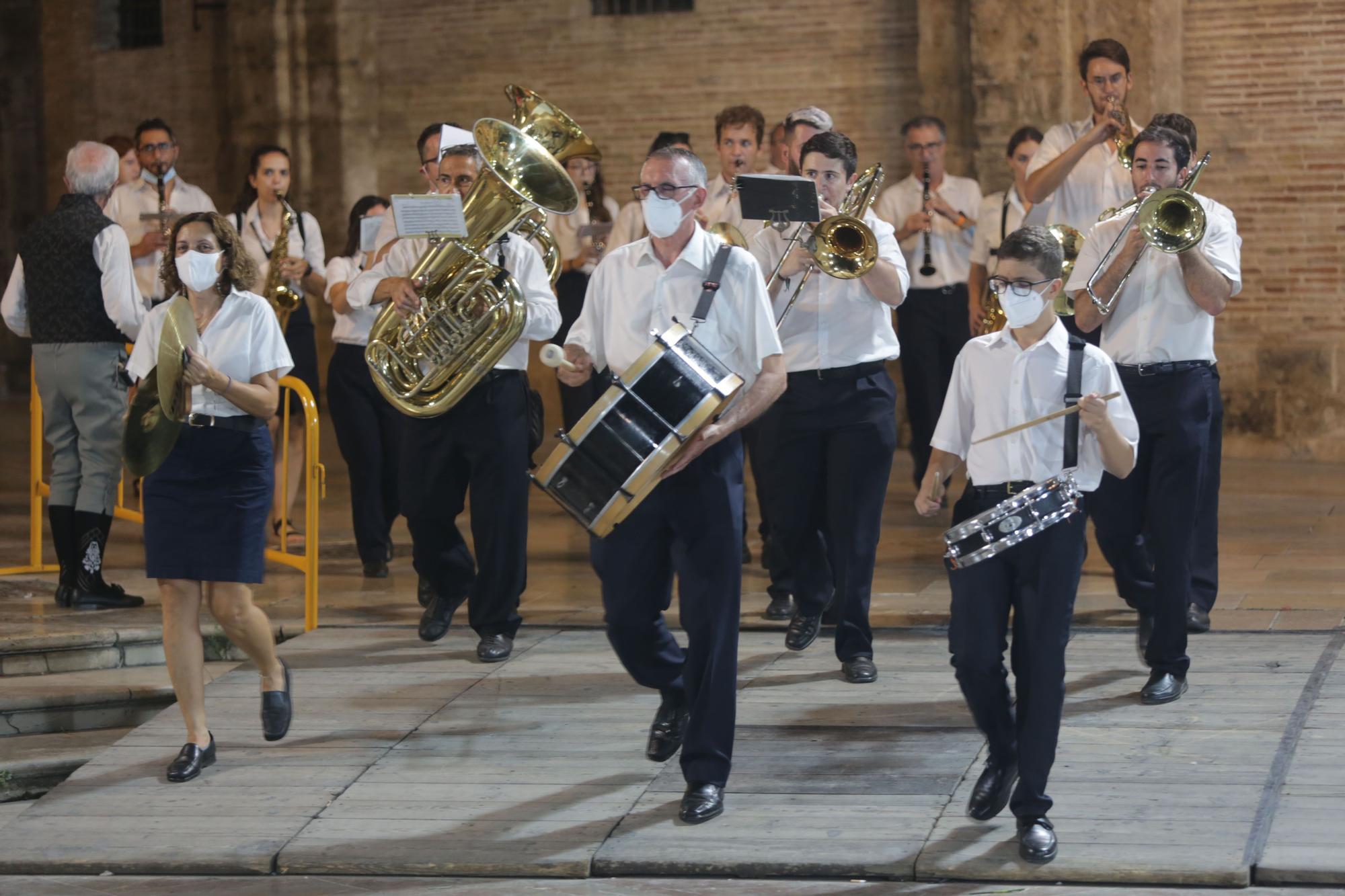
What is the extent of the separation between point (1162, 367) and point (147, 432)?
10.5 ft

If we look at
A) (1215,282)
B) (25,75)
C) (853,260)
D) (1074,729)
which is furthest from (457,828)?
(25,75)

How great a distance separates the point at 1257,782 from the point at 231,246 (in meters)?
3.31

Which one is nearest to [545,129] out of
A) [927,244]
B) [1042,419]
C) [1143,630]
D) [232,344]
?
A: [232,344]

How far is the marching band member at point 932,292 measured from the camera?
33.2 feet

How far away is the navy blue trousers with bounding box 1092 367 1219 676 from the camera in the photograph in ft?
20.0

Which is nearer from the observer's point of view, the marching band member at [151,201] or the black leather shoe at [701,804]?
the black leather shoe at [701,804]

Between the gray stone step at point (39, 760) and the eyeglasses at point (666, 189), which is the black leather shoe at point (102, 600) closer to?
the gray stone step at point (39, 760)

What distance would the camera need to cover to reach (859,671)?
21.4ft

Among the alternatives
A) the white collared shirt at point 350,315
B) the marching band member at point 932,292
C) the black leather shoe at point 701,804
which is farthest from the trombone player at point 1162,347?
the marching band member at point 932,292

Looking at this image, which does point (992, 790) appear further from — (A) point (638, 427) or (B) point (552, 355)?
(B) point (552, 355)

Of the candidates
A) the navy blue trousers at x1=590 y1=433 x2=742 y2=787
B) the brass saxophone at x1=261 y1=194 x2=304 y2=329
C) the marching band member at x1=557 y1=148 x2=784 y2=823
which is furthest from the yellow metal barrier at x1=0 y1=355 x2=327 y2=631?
the navy blue trousers at x1=590 y1=433 x2=742 y2=787

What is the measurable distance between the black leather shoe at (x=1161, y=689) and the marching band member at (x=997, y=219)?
11.1 ft

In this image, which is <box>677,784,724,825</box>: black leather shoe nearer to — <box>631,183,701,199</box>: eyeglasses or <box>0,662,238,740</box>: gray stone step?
Answer: <box>631,183,701,199</box>: eyeglasses

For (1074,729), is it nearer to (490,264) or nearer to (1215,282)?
(1215,282)
